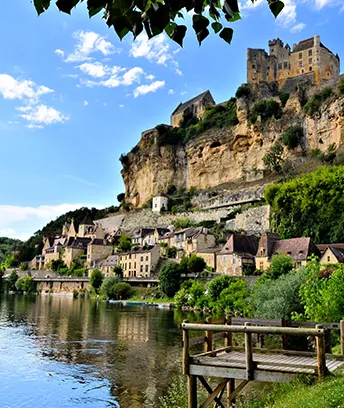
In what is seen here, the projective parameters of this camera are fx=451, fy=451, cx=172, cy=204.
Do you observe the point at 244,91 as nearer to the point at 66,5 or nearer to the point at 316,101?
the point at 316,101

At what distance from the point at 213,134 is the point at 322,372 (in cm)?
8994

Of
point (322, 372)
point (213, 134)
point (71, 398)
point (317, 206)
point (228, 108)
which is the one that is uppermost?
point (228, 108)

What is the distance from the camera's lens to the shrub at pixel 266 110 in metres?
85.9

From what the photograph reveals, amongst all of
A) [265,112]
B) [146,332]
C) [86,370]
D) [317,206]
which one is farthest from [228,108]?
[86,370]

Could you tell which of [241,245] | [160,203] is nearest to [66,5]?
A: [241,245]

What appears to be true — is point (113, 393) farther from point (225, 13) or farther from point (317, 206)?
point (317, 206)

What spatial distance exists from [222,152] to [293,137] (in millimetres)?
18620

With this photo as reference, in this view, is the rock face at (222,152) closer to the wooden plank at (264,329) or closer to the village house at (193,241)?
the village house at (193,241)

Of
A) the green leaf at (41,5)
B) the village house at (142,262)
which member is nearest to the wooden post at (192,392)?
the green leaf at (41,5)

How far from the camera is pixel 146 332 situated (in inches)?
1287

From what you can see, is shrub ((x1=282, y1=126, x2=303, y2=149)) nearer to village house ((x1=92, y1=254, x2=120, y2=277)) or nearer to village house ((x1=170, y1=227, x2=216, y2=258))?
village house ((x1=170, y1=227, x2=216, y2=258))

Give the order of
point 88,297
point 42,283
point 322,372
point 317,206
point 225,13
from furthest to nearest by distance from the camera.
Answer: point 42,283 < point 88,297 < point 317,206 < point 322,372 < point 225,13

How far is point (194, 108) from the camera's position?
114500 millimetres

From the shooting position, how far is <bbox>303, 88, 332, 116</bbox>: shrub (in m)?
77.6
